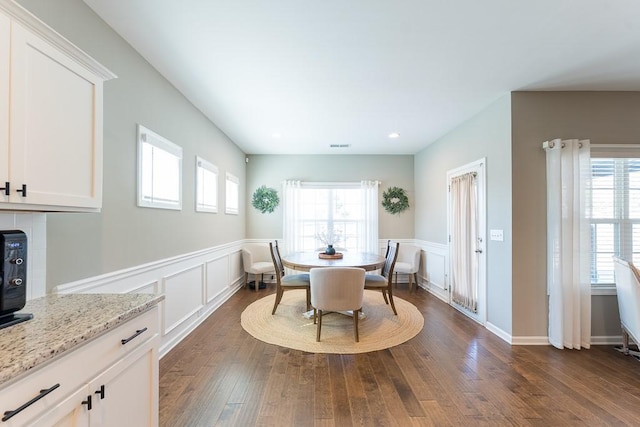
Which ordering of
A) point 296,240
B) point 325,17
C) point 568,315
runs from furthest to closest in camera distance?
1. point 296,240
2. point 568,315
3. point 325,17

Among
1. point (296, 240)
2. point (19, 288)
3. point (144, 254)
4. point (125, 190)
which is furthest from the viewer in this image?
point (296, 240)

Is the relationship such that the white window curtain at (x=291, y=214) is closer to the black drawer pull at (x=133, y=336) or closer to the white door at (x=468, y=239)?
the white door at (x=468, y=239)

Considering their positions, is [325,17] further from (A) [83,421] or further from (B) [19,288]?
(A) [83,421]

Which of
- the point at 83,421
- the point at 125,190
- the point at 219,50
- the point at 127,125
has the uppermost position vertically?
the point at 219,50

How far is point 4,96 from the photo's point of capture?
1.09 m

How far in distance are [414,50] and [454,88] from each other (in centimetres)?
93

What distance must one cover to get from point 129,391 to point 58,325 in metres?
0.43

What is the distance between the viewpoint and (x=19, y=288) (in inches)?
48.4

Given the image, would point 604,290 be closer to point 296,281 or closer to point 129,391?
point 296,281

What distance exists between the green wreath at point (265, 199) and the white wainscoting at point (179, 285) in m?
1.28

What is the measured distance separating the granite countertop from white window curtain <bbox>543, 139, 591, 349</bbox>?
11.8 feet

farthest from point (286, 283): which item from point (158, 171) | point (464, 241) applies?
point (464, 241)

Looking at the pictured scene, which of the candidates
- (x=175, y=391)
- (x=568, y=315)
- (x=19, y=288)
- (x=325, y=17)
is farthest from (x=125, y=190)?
(x=568, y=315)

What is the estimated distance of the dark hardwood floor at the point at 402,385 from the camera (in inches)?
74.7
